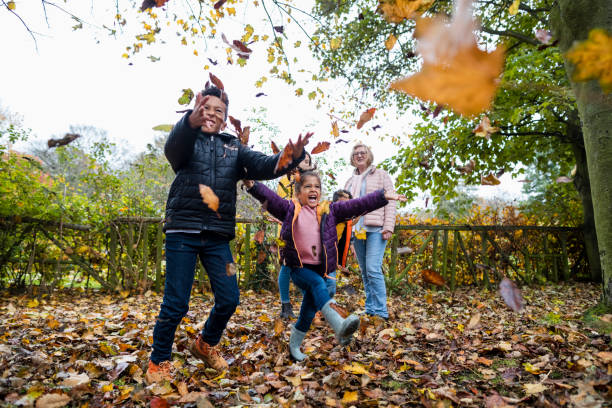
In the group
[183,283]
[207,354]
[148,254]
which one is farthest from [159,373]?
[148,254]

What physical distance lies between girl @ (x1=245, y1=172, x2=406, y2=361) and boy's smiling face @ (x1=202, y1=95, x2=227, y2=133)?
0.42 meters

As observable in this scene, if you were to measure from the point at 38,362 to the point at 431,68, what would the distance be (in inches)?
105

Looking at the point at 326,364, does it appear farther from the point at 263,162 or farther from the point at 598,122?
the point at 598,122

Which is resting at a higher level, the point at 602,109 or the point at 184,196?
the point at 602,109

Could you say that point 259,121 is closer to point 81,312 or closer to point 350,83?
point 350,83

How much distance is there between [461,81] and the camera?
1.38 meters

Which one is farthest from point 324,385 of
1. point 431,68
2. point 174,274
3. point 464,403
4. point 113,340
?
point 113,340

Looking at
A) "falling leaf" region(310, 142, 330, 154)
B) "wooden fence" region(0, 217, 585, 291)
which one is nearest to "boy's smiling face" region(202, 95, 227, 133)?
→ "falling leaf" region(310, 142, 330, 154)

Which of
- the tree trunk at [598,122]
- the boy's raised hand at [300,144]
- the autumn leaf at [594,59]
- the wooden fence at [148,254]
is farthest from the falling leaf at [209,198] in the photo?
the tree trunk at [598,122]

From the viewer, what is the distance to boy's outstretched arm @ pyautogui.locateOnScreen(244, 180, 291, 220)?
A: 251 centimetres

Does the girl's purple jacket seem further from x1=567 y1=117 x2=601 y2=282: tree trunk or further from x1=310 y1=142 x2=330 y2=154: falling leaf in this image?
x1=567 y1=117 x2=601 y2=282: tree trunk

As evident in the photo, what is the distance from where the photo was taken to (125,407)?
1.76 metres

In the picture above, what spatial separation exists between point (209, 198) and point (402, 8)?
152 cm

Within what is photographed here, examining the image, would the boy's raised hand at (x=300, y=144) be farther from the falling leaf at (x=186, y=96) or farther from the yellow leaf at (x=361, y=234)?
the yellow leaf at (x=361, y=234)
